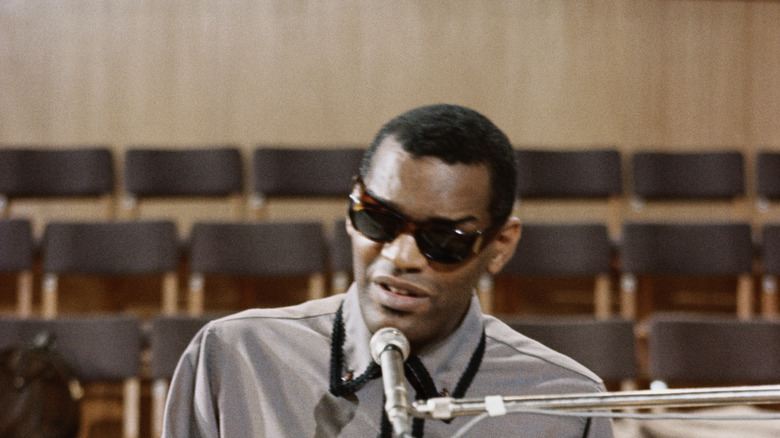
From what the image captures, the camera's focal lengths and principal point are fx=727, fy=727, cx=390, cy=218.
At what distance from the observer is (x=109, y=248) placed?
1.62 m

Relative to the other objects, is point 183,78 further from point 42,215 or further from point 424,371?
point 424,371

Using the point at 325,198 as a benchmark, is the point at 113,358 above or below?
below

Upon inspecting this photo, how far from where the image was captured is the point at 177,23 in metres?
2.06

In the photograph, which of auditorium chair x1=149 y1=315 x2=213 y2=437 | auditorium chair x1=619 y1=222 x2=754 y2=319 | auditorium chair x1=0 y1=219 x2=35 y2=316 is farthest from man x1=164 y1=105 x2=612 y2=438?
auditorium chair x1=0 y1=219 x2=35 y2=316

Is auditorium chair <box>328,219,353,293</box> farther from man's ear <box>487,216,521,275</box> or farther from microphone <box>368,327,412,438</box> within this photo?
microphone <box>368,327,412,438</box>

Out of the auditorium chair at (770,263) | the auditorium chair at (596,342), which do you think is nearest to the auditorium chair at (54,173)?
the auditorium chair at (596,342)

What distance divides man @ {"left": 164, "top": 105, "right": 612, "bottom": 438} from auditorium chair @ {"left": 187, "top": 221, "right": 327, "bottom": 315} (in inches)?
41.1

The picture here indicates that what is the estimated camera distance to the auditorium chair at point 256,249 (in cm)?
161

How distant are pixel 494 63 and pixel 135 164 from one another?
103cm

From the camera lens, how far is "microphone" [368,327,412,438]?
0.37m

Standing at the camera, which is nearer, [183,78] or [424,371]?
[424,371]

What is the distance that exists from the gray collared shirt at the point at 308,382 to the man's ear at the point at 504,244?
0.04 m

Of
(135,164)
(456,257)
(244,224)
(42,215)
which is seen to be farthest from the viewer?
(42,215)

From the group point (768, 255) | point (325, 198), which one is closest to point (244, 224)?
point (325, 198)
